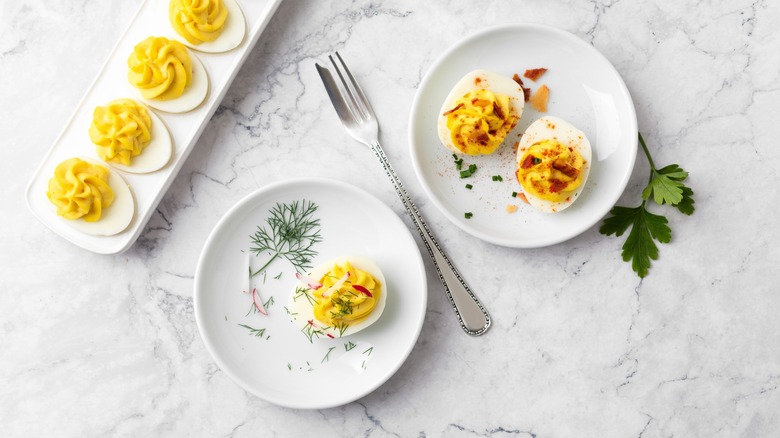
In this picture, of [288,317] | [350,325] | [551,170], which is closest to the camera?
[551,170]

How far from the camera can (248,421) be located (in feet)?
8.48

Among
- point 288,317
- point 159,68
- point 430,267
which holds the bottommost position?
point 288,317

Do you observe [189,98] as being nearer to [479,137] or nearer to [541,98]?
[479,137]

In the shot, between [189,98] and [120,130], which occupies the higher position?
[189,98]

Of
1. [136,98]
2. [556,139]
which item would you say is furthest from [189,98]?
[556,139]

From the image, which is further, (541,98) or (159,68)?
(541,98)

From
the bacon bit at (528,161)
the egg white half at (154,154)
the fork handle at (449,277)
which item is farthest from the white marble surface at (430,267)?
the bacon bit at (528,161)

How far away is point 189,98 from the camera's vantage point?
95.2 inches

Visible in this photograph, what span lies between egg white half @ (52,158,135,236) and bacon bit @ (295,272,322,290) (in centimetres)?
69

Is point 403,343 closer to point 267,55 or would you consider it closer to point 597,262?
point 597,262

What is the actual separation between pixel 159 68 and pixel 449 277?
1.39 metres

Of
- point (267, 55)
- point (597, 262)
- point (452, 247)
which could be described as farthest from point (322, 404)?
point (267, 55)

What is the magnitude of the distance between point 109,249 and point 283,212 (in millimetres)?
692

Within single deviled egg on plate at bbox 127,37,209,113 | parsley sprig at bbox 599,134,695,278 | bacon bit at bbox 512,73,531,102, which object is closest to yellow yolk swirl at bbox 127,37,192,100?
single deviled egg on plate at bbox 127,37,209,113
